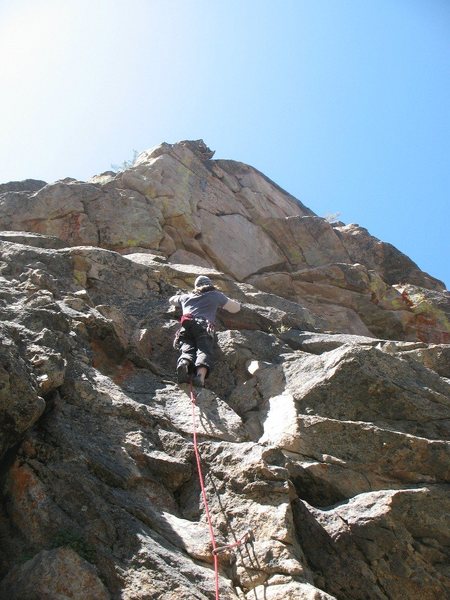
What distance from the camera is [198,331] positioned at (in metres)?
9.14

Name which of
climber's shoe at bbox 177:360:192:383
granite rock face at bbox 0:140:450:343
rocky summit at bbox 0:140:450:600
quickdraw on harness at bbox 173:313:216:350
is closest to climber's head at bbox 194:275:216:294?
rocky summit at bbox 0:140:450:600

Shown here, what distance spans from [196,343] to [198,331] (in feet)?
0.61

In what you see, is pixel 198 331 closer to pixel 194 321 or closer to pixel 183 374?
pixel 194 321

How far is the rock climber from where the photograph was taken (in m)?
8.46

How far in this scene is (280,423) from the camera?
25.4ft

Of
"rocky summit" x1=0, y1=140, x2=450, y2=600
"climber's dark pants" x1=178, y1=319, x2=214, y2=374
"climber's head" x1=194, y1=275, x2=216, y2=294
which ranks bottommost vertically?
"rocky summit" x1=0, y1=140, x2=450, y2=600

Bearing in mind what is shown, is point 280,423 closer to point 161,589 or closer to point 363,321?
point 161,589

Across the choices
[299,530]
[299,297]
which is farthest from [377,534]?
[299,297]

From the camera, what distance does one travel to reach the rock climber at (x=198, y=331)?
27.8 feet

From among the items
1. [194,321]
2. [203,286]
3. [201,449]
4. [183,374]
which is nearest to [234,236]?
[203,286]

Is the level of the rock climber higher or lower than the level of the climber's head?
lower

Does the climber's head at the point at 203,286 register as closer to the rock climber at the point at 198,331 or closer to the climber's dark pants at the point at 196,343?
the rock climber at the point at 198,331

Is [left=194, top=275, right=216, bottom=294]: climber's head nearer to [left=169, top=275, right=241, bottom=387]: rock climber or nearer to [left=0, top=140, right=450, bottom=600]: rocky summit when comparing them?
[left=169, top=275, right=241, bottom=387]: rock climber

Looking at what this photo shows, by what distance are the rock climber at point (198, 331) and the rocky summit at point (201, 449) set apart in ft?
1.00
